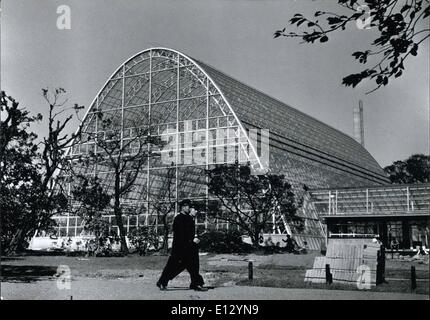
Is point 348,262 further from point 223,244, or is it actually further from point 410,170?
point 410,170

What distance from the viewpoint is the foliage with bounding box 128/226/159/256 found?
1084 inches

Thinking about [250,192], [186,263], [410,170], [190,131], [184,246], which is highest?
[410,170]


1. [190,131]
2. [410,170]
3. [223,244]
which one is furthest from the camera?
[410,170]

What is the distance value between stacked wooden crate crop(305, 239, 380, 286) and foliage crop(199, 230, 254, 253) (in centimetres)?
1339

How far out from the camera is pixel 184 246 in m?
9.48

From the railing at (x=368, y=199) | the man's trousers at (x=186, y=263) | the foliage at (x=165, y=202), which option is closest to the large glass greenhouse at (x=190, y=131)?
the foliage at (x=165, y=202)

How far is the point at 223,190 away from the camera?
96.2 ft

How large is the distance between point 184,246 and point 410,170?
6495 centimetres

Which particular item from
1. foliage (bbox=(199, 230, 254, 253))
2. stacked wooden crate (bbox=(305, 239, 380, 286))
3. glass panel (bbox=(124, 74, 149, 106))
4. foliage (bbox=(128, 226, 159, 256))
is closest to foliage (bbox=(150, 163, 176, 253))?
foliage (bbox=(128, 226, 159, 256))

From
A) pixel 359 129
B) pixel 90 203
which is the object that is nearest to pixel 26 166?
pixel 90 203

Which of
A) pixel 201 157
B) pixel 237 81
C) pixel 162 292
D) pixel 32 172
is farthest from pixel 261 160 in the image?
pixel 162 292

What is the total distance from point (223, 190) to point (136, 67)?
1527 centimetres

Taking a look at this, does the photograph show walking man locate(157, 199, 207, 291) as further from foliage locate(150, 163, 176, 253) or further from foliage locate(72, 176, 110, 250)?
foliage locate(72, 176, 110, 250)
